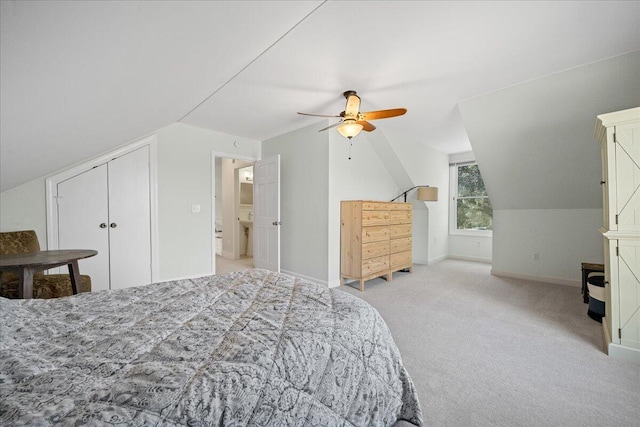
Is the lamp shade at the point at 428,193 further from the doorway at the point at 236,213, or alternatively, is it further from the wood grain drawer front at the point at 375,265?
the doorway at the point at 236,213

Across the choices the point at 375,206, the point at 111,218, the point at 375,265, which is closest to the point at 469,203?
the point at 375,206

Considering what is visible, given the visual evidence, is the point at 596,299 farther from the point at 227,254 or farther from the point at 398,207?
the point at 227,254

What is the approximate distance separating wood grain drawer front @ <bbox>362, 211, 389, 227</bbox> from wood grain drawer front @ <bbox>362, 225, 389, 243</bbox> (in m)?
0.07

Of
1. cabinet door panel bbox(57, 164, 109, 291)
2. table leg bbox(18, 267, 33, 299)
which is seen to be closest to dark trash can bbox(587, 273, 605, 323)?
table leg bbox(18, 267, 33, 299)

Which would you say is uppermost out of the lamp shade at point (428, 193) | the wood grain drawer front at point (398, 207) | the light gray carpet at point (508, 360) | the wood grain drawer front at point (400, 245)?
the lamp shade at point (428, 193)

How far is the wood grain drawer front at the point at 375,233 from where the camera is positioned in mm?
3633

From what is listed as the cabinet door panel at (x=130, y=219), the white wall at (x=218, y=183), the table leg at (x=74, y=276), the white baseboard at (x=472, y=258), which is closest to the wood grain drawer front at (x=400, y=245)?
the white baseboard at (x=472, y=258)

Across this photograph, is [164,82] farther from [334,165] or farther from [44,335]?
[334,165]

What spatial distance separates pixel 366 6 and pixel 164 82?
1.57 metres

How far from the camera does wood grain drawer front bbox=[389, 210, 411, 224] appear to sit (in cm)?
419

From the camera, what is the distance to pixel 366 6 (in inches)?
66.1

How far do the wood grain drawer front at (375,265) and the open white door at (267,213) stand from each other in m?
1.35

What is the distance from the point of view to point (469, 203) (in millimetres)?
5918

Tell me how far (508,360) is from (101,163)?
15.4 ft
